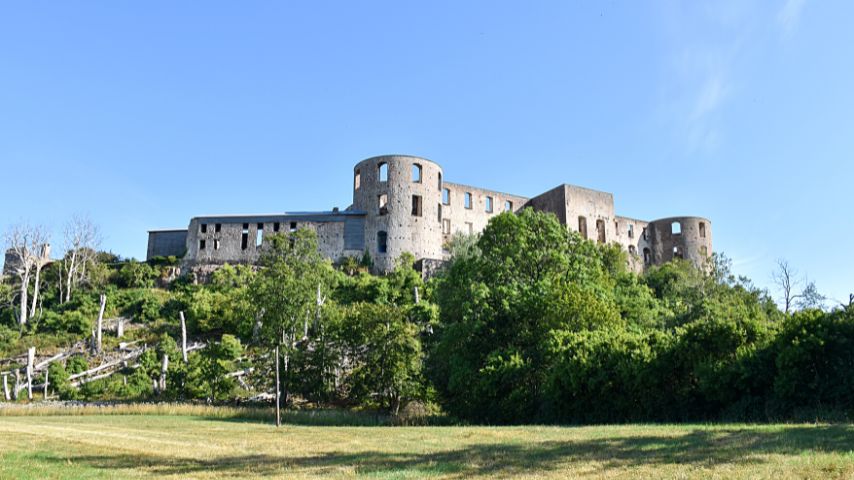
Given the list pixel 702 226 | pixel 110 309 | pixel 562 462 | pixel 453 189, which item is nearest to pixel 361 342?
pixel 562 462

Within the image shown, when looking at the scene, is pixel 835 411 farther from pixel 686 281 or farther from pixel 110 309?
pixel 110 309

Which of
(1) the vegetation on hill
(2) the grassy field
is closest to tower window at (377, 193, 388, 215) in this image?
(1) the vegetation on hill

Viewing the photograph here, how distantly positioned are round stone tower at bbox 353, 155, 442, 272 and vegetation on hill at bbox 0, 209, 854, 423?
9.17 meters

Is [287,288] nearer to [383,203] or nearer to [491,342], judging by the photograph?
[491,342]

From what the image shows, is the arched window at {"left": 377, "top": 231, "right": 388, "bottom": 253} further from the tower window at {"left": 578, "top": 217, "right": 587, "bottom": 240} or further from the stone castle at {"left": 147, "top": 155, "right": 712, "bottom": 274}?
the tower window at {"left": 578, "top": 217, "right": 587, "bottom": 240}

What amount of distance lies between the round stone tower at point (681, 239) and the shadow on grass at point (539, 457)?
2273 inches

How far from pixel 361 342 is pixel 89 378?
14296 millimetres

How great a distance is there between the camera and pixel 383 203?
5422cm

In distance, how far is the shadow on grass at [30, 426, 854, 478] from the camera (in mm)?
8703

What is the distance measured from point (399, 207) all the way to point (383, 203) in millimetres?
2441

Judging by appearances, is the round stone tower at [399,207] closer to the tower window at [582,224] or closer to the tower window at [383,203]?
the tower window at [383,203]

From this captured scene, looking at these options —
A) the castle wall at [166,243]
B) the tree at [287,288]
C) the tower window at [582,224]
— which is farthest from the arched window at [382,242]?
the tree at [287,288]

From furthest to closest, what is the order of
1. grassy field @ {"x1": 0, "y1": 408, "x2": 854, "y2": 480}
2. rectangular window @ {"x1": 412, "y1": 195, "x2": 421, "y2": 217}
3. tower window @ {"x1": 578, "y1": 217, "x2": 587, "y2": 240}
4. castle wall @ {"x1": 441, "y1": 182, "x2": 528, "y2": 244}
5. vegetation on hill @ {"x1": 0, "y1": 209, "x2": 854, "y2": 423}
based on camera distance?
1. tower window @ {"x1": 578, "y1": 217, "x2": 587, "y2": 240}
2. castle wall @ {"x1": 441, "y1": 182, "x2": 528, "y2": 244}
3. rectangular window @ {"x1": 412, "y1": 195, "x2": 421, "y2": 217}
4. vegetation on hill @ {"x1": 0, "y1": 209, "x2": 854, "y2": 423}
5. grassy field @ {"x1": 0, "y1": 408, "x2": 854, "y2": 480}

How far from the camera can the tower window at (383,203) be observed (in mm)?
52609
